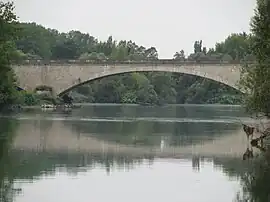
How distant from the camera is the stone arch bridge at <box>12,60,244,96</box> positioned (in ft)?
205

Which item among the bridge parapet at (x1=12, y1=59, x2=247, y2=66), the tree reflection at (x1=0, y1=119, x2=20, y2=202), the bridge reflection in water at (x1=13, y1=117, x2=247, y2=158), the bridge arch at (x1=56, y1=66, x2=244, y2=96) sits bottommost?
the bridge reflection in water at (x1=13, y1=117, x2=247, y2=158)

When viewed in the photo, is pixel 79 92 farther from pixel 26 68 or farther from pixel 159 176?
pixel 159 176

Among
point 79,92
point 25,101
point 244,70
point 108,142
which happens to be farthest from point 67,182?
point 79,92

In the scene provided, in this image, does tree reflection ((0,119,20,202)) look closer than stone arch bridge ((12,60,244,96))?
Yes

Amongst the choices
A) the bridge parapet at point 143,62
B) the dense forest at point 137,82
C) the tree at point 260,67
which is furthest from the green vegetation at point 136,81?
the tree at point 260,67

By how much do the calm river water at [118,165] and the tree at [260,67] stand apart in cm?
201

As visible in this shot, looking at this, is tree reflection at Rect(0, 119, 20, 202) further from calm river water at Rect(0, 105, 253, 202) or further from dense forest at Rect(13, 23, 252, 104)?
dense forest at Rect(13, 23, 252, 104)

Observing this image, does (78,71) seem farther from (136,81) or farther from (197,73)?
(136,81)

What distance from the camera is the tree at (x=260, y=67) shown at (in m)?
20.2

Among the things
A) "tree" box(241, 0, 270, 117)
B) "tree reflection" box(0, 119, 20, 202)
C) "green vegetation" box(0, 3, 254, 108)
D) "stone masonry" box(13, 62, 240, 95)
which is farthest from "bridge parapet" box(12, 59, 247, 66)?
"tree" box(241, 0, 270, 117)

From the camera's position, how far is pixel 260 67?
20766 millimetres

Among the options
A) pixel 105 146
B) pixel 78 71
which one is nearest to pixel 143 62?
pixel 78 71

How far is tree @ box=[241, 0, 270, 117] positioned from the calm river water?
79.0 inches

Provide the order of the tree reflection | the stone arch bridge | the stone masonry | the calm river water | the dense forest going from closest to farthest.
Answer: the tree reflection → the calm river water → the stone arch bridge → the stone masonry → the dense forest
